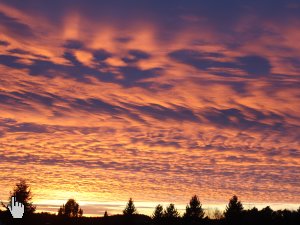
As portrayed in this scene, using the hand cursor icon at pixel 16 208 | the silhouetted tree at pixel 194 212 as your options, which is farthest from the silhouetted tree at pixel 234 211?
the hand cursor icon at pixel 16 208

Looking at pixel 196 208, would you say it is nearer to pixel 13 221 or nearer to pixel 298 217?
pixel 298 217

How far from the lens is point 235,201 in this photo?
197 metres

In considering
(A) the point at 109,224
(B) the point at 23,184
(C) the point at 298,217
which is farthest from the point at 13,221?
(A) the point at 109,224

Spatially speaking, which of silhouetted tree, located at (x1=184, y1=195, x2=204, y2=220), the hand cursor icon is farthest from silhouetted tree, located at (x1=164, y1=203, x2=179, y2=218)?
the hand cursor icon

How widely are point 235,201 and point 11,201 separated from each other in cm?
19464

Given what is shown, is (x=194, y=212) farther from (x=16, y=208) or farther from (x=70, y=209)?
(x=16, y=208)

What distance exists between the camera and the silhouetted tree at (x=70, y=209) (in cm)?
19088

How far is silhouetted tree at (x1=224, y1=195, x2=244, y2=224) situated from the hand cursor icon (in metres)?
174

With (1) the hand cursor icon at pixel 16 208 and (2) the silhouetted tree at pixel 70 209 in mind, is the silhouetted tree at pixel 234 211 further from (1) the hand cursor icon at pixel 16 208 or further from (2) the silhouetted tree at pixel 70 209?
(1) the hand cursor icon at pixel 16 208

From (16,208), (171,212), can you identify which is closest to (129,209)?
(171,212)

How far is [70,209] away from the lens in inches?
7638

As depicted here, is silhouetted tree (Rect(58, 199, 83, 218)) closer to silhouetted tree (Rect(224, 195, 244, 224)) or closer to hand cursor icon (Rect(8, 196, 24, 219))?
silhouetted tree (Rect(224, 195, 244, 224))

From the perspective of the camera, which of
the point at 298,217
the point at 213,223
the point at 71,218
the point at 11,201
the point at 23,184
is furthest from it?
the point at 213,223

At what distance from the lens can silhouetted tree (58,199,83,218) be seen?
190875 mm
